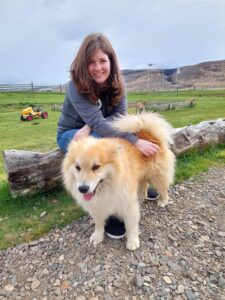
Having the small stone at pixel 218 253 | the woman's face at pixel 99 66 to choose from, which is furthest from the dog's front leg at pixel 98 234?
the woman's face at pixel 99 66

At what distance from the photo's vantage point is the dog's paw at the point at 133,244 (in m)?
2.80

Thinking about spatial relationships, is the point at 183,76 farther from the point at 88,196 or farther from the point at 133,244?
the point at 88,196

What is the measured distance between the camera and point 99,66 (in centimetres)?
310

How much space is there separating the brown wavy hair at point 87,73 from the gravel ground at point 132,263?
1366mm

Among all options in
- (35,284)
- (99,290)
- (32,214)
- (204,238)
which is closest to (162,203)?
(204,238)

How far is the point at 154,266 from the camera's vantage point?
8.61 feet

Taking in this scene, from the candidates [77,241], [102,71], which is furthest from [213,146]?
[77,241]

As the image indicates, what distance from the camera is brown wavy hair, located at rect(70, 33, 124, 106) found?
3045 millimetres

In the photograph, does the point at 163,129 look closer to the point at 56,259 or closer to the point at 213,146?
the point at 56,259

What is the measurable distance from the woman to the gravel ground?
0.33m

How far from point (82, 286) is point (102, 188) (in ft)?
2.58

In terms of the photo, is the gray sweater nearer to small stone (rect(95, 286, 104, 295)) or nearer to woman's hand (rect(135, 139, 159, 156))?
woman's hand (rect(135, 139, 159, 156))

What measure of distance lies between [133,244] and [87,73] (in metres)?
1.70

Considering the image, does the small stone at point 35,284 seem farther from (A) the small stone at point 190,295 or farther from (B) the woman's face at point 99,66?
(B) the woman's face at point 99,66
